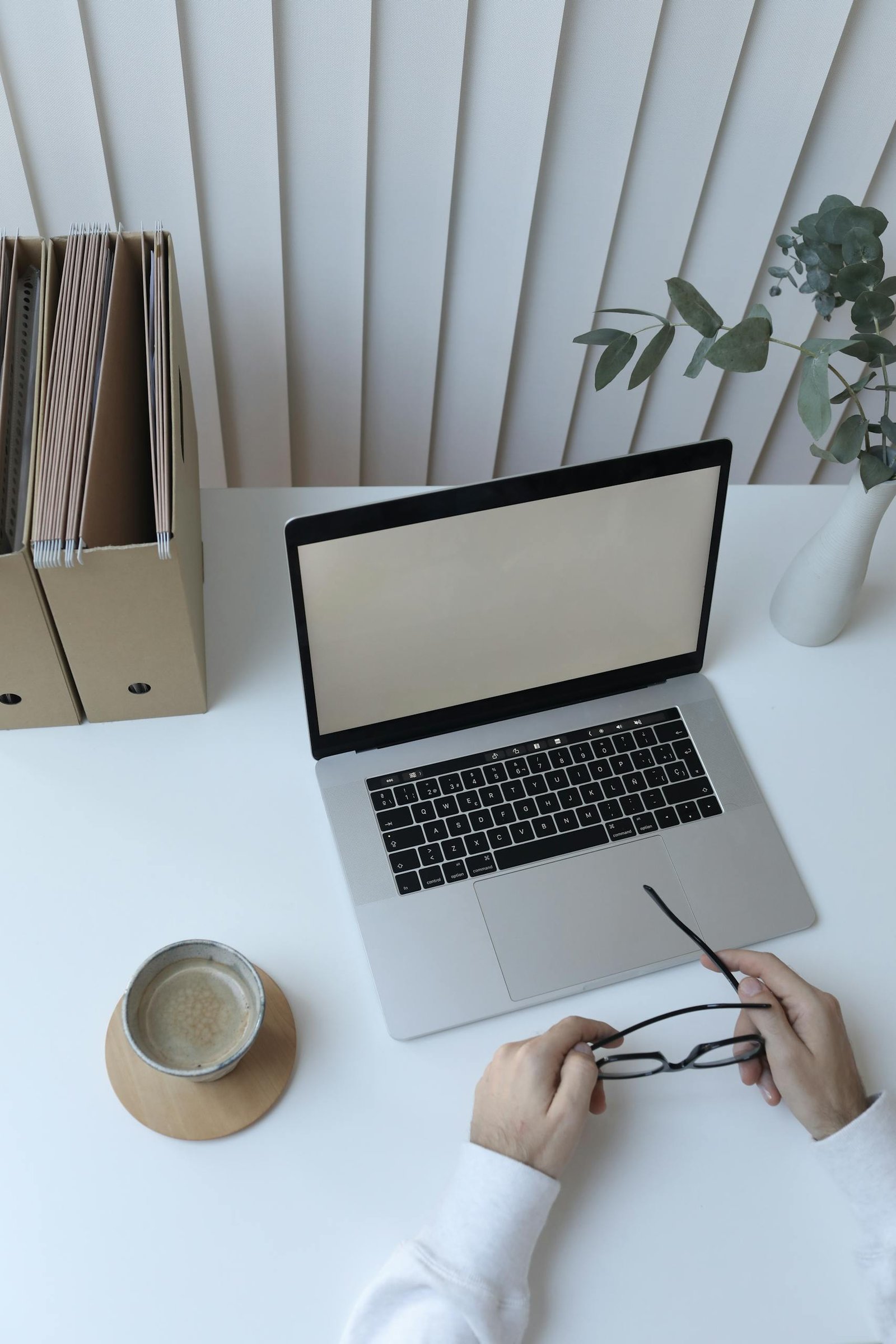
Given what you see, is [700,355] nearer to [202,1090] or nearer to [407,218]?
[407,218]

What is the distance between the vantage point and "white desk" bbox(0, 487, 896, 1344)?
2.24 ft

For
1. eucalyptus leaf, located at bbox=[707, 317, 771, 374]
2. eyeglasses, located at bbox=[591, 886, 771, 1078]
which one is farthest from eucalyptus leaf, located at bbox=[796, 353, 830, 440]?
eyeglasses, located at bbox=[591, 886, 771, 1078]

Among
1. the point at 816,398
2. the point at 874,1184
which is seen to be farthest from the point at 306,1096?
the point at 816,398

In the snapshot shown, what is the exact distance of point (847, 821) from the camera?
911 millimetres

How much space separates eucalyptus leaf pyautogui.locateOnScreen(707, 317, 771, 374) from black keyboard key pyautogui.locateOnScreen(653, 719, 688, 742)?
31 cm

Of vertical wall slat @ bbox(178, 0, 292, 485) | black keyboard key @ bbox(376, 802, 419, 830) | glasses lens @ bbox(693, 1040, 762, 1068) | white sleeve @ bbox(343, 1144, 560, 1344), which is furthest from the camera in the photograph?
vertical wall slat @ bbox(178, 0, 292, 485)

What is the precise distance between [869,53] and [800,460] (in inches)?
24.1

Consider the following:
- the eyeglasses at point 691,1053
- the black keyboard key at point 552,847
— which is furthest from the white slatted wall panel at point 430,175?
the eyeglasses at point 691,1053

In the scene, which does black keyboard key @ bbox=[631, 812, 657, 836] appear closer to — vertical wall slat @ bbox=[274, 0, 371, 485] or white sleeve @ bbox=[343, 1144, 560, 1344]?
white sleeve @ bbox=[343, 1144, 560, 1344]

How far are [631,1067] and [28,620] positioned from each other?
566mm

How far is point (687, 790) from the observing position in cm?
90

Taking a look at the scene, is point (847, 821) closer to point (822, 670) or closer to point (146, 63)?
point (822, 670)

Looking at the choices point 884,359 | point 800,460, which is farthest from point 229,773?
point 800,460

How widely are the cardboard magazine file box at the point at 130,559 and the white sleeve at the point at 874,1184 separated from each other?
0.62 metres
